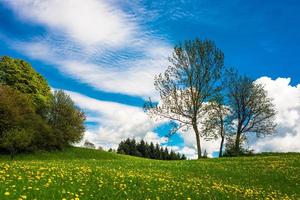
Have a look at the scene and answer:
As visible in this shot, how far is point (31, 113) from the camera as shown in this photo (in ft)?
189

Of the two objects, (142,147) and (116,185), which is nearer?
(116,185)

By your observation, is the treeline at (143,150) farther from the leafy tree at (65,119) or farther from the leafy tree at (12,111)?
the leafy tree at (12,111)

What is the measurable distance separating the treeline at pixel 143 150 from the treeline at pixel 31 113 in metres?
55.7

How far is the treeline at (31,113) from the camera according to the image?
52.1 m

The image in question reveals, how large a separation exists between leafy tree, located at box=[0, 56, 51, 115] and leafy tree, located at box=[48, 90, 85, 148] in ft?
6.32

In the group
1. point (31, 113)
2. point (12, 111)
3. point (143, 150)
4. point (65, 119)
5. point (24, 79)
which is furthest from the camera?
point (143, 150)

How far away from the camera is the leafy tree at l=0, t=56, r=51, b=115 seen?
2514 inches

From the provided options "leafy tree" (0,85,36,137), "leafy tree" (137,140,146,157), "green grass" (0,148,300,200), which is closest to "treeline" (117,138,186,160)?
"leafy tree" (137,140,146,157)

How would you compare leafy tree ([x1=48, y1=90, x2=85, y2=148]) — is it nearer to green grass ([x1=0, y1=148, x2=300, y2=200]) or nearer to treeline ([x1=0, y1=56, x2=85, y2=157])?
treeline ([x1=0, y1=56, x2=85, y2=157])

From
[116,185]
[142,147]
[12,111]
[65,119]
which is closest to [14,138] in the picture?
[12,111]

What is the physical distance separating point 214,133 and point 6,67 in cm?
3619

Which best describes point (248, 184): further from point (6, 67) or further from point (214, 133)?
point (6, 67)

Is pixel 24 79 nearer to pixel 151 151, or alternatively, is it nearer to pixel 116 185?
pixel 116 185

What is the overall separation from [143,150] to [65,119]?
212 ft
